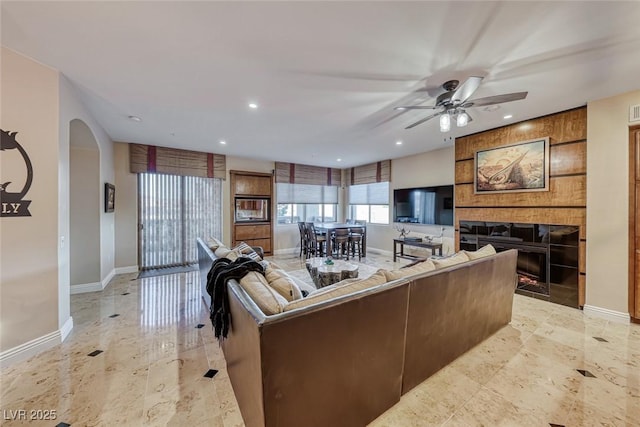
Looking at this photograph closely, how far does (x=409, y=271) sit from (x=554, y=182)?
322 centimetres

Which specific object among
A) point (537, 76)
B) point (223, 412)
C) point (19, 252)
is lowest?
point (223, 412)

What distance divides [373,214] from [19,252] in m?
6.91

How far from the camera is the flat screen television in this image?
5.35 m

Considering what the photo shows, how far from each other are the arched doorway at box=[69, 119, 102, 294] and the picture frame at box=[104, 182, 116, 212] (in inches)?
12.4

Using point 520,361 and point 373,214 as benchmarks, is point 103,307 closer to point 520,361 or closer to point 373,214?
point 520,361

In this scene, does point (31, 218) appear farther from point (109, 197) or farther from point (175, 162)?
point (175, 162)

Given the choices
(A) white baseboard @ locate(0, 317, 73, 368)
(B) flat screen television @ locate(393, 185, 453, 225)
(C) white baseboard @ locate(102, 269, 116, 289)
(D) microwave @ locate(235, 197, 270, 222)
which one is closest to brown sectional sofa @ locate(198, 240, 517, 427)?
(A) white baseboard @ locate(0, 317, 73, 368)

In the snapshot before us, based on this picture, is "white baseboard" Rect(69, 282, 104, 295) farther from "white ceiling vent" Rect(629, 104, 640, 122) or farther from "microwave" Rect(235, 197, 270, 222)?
"white ceiling vent" Rect(629, 104, 640, 122)

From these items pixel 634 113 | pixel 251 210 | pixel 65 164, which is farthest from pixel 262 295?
pixel 251 210

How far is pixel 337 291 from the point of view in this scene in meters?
1.50

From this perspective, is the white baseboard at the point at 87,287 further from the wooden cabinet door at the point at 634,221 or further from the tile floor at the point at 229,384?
the wooden cabinet door at the point at 634,221

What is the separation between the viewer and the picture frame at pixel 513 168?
3564 mm

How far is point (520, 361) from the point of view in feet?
7.16

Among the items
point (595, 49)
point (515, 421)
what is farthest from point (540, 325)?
point (595, 49)
